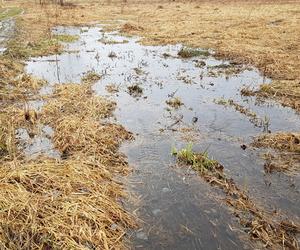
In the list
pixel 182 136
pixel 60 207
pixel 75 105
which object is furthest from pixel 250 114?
pixel 60 207

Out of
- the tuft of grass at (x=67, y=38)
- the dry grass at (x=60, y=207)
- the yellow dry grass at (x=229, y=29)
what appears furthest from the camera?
the tuft of grass at (x=67, y=38)

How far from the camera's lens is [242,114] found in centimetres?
1180

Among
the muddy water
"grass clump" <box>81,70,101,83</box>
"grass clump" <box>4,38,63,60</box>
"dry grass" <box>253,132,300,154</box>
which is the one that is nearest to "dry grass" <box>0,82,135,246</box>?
the muddy water

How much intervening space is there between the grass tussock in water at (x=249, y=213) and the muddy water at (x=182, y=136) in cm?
20

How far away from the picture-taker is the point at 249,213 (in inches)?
273

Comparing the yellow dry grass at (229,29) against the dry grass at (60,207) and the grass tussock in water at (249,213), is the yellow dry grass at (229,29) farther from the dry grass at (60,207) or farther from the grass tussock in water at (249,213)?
the dry grass at (60,207)

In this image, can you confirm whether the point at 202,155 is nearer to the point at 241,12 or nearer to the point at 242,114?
the point at 242,114

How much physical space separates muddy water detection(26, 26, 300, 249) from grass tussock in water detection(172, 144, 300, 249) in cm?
20

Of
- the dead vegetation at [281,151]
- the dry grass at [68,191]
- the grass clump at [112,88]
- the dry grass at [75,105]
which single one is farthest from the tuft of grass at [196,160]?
the grass clump at [112,88]

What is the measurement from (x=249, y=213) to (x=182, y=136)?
12.1 feet

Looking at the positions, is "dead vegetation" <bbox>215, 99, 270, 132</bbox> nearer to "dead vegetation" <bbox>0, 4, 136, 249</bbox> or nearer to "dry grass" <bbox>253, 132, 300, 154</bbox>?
"dry grass" <bbox>253, 132, 300, 154</bbox>

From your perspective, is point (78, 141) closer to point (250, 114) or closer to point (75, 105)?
point (75, 105)

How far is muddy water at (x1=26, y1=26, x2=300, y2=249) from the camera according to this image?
663 cm

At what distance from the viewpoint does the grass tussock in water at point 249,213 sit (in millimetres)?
6230
